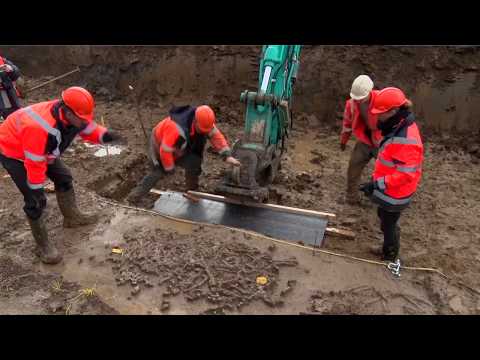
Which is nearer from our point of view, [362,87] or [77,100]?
[77,100]

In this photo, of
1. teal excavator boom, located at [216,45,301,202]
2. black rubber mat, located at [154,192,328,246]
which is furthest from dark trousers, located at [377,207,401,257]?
teal excavator boom, located at [216,45,301,202]

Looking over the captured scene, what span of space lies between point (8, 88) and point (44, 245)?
3436 millimetres

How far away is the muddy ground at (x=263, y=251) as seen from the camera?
406 centimetres

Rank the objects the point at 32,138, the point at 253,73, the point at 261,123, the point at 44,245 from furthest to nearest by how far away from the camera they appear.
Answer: the point at 253,73 < the point at 261,123 < the point at 44,245 < the point at 32,138

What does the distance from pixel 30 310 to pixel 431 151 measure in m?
7.27

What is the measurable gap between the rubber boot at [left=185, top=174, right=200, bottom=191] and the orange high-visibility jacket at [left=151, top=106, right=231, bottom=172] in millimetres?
793

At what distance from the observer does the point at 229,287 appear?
4.19 m

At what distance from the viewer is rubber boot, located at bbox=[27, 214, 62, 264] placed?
445cm

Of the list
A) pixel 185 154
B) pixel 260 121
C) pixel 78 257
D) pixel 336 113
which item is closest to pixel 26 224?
pixel 78 257

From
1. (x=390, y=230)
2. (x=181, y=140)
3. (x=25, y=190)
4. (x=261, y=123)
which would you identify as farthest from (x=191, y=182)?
(x=390, y=230)

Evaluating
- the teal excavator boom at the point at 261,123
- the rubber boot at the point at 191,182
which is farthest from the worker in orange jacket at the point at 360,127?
the rubber boot at the point at 191,182

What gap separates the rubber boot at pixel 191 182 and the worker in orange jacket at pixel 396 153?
285 centimetres

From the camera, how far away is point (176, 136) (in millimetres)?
5078

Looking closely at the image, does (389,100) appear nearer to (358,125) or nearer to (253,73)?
(358,125)
